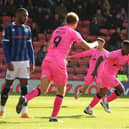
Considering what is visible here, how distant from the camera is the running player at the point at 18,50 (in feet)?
34.6

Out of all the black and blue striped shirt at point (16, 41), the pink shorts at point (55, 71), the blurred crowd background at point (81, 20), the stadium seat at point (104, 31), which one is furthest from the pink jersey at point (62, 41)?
the stadium seat at point (104, 31)

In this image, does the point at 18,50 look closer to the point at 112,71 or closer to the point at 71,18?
the point at 71,18

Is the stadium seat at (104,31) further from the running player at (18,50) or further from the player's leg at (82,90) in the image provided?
the running player at (18,50)

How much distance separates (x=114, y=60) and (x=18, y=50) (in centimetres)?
309

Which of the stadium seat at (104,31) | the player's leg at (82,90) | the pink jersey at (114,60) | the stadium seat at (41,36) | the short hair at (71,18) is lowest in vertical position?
the player's leg at (82,90)

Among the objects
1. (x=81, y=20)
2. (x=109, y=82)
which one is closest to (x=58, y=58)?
(x=109, y=82)

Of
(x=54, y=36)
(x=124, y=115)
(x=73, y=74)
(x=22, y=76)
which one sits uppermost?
(x=54, y=36)

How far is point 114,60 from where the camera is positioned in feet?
42.5

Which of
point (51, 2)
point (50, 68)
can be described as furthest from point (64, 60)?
point (51, 2)

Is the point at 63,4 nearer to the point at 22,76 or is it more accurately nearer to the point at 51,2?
the point at 51,2

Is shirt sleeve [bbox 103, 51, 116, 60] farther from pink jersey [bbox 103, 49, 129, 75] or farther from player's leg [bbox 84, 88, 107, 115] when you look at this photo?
player's leg [bbox 84, 88, 107, 115]

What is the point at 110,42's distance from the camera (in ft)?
79.4

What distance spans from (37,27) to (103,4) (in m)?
3.60

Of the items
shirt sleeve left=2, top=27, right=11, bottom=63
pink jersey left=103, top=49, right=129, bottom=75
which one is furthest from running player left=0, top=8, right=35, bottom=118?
pink jersey left=103, top=49, right=129, bottom=75
